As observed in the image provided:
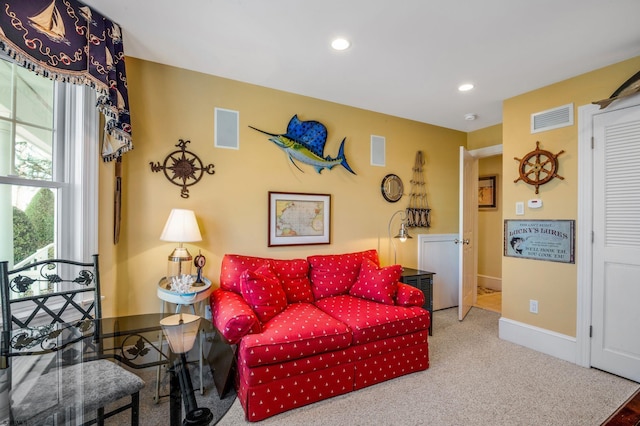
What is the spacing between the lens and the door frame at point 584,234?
2.57 meters

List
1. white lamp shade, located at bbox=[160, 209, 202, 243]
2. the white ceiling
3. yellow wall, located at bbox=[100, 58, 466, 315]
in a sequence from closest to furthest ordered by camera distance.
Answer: the white ceiling < white lamp shade, located at bbox=[160, 209, 202, 243] < yellow wall, located at bbox=[100, 58, 466, 315]

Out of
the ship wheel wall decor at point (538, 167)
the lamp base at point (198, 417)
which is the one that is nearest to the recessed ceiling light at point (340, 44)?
the ship wheel wall decor at point (538, 167)

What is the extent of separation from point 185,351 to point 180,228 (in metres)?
1.12

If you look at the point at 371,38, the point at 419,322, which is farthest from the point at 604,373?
the point at 371,38

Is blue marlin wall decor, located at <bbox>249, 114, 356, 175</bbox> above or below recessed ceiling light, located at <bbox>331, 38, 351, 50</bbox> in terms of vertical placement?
below

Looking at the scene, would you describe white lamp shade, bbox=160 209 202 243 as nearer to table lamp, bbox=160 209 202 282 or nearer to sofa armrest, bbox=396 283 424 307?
table lamp, bbox=160 209 202 282

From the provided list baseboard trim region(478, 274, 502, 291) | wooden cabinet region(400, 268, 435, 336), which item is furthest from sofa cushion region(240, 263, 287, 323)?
baseboard trim region(478, 274, 502, 291)

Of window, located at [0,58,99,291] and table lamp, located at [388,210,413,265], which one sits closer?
window, located at [0,58,99,291]

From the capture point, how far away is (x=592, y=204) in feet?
8.41

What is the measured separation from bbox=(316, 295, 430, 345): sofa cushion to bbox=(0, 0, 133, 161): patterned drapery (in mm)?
2136

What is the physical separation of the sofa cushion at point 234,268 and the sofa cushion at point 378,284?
98 cm

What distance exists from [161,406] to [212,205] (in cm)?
186

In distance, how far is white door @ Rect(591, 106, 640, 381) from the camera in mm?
2338

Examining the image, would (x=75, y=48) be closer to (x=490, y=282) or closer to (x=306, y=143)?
(x=306, y=143)
